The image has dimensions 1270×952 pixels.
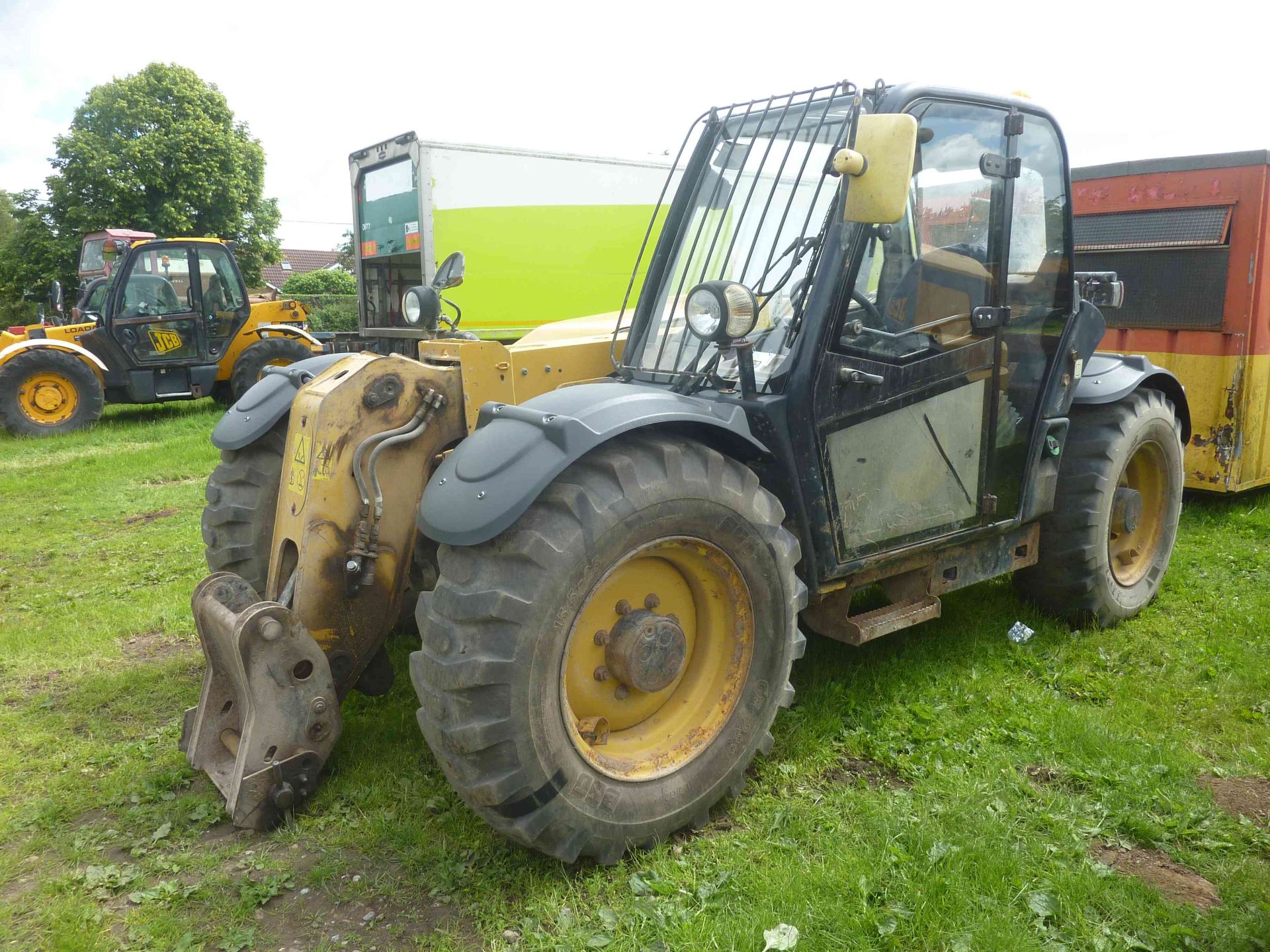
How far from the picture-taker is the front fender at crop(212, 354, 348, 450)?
3.91 m

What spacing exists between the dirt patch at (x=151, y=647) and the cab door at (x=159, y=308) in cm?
942

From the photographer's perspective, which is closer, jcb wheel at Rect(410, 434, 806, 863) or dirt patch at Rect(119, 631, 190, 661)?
jcb wheel at Rect(410, 434, 806, 863)

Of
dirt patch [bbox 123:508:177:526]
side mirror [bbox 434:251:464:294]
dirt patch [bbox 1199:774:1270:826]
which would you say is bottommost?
dirt patch [bbox 123:508:177:526]

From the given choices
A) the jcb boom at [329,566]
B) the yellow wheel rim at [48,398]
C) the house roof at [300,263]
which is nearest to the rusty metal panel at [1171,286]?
the jcb boom at [329,566]

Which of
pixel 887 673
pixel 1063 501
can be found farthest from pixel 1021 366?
pixel 887 673

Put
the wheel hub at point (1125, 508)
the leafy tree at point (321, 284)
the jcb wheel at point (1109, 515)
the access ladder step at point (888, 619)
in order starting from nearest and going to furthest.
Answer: the access ladder step at point (888, 619) < the jcb wheel at point (1109, 515) < the wheel hub at point (1125, 508) < the leafy tree at point (321, 284)

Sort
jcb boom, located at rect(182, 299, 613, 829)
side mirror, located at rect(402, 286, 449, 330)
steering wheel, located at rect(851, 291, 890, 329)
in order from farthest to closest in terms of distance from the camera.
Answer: side mirror, located at rect(402, 286, 449, 330) → steering wheel, located at rect(851, 291, 890, 329) → jcb boom, located at rect(182, 299, 613, 829)

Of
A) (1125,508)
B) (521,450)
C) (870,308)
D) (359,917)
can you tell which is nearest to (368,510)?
(521,450)

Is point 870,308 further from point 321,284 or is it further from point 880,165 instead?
point 321,284

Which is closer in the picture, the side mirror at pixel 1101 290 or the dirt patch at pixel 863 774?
the dirt patch at pixel 863 774

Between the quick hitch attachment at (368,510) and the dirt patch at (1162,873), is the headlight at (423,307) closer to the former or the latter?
the quick hitch attachment at (368,510)

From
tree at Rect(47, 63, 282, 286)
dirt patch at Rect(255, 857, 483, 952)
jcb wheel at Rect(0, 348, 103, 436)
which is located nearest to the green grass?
dirt patch at Rect(255, 857, 483, 952)

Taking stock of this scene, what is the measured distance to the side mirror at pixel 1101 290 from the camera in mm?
4609

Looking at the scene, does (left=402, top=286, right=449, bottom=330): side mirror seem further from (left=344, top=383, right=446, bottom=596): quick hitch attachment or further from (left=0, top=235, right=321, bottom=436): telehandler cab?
(left=0, top=235, right=321, bottom=436): telehandler cab
